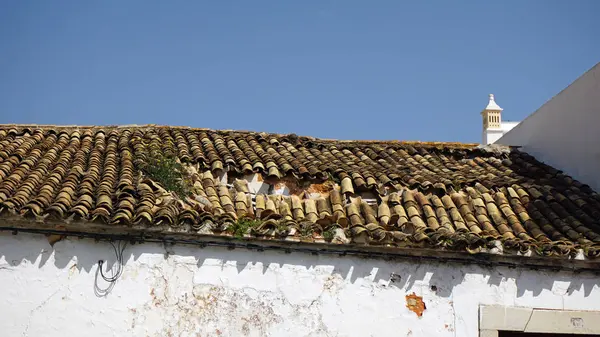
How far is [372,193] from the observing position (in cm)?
1001

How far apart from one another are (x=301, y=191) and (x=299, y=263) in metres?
1.57

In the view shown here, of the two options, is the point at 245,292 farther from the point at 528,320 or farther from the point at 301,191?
the point at 528,320

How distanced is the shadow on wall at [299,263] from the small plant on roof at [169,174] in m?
0.97

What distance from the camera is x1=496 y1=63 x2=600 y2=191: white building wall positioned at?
36.1 feet

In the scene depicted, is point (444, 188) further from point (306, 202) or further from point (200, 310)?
point (200, 310)

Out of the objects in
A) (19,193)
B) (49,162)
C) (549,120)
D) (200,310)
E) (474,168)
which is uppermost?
(549,120)

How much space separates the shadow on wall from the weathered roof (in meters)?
0.24

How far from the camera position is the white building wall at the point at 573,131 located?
433 inches

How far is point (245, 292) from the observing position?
8492 millimetres

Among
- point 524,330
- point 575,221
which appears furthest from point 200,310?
point 575,221

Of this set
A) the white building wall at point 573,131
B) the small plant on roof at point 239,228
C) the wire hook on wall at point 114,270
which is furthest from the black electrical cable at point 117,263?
the white building wall at point 573,131

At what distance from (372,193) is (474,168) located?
249cm

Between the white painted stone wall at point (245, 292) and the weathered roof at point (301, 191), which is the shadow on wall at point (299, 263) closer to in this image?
the white painted stone wall at point (245, 292)

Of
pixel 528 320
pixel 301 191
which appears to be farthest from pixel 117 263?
pixel 528 320
